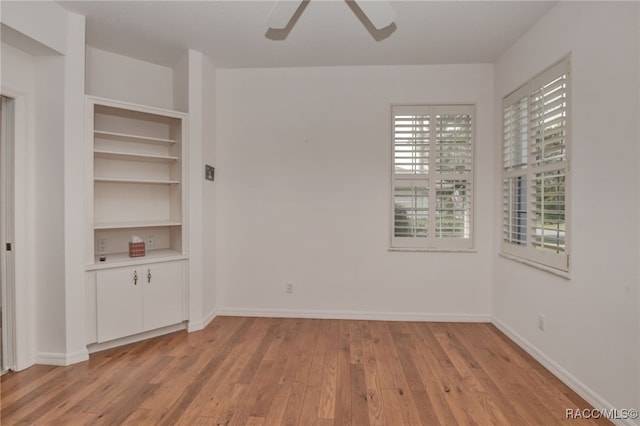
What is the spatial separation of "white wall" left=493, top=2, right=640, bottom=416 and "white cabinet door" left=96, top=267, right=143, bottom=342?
11.8ft

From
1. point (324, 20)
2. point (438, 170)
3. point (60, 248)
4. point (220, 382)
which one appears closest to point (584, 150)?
point (438, 170)

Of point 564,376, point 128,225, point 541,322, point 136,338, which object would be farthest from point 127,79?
point 564,376

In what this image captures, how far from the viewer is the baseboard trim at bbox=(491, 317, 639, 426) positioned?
6.68 ft

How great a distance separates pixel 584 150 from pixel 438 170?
5.04 ft

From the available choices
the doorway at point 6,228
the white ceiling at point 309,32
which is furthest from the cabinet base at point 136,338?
the white ceiling at point 309,32

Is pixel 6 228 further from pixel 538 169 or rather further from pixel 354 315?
pixel 538 169

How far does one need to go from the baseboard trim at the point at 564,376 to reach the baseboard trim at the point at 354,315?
454 millimetres

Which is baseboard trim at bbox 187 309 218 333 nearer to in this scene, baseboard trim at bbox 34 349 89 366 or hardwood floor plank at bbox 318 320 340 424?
baseboard trim at bbox 34 349 89 366

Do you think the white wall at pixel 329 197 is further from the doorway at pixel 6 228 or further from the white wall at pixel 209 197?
the doorway at pixel 6 228

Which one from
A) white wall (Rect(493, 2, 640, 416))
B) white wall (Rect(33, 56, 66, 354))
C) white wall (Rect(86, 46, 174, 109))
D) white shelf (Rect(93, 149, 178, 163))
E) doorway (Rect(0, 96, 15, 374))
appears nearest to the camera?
white wall (Rect(493, 2, 640, 416))

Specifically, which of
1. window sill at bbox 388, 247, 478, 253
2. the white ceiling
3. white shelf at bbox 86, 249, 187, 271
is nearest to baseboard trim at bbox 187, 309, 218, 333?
white shelf at bbox 86, 249, 187, 271

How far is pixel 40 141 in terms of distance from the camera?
106 inches

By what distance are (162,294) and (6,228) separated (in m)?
1.32

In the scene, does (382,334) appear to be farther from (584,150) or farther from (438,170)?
(584,150)
